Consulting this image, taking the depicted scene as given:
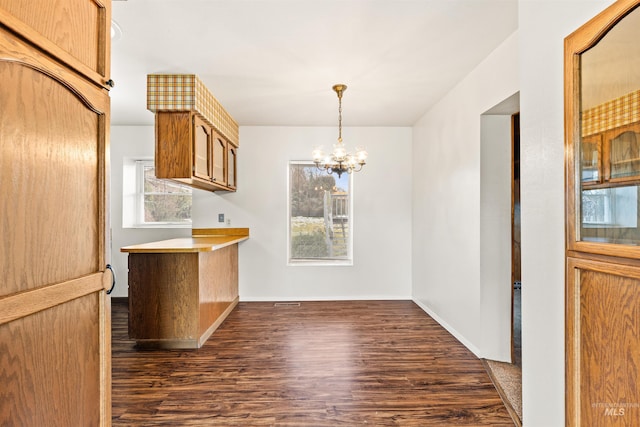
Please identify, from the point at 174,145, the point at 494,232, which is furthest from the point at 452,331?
the point at 174,145

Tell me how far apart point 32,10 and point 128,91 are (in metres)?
2.74

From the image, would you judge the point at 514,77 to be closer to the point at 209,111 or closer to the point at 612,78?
the point at 612,78

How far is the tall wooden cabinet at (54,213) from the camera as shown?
0.93 metres

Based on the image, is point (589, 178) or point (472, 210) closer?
point (589, 178)

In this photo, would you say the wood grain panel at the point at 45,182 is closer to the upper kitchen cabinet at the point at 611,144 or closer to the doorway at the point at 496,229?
the upper kitchen cabinet at the point at 611,144

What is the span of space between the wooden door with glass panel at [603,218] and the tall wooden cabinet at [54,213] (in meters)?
1.81

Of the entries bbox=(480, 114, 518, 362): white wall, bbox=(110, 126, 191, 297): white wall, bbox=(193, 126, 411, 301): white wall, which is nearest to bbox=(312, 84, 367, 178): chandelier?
bbox=(480, 114, 518, 362): white wall

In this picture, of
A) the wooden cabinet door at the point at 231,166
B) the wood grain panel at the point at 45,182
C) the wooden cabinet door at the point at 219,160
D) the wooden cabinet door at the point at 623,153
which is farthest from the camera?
the wooden cabinet door at the point at 231,166

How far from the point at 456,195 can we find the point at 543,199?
1.92 meters

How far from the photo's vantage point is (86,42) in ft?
4.11

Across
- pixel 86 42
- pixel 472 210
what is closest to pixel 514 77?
pixel 472 210

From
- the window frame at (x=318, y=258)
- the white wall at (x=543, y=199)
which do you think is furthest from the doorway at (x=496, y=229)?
the window frame at (x=318, y=258)

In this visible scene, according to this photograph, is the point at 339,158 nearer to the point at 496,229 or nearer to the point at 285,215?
the point at 496,229

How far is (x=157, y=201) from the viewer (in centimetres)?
488
